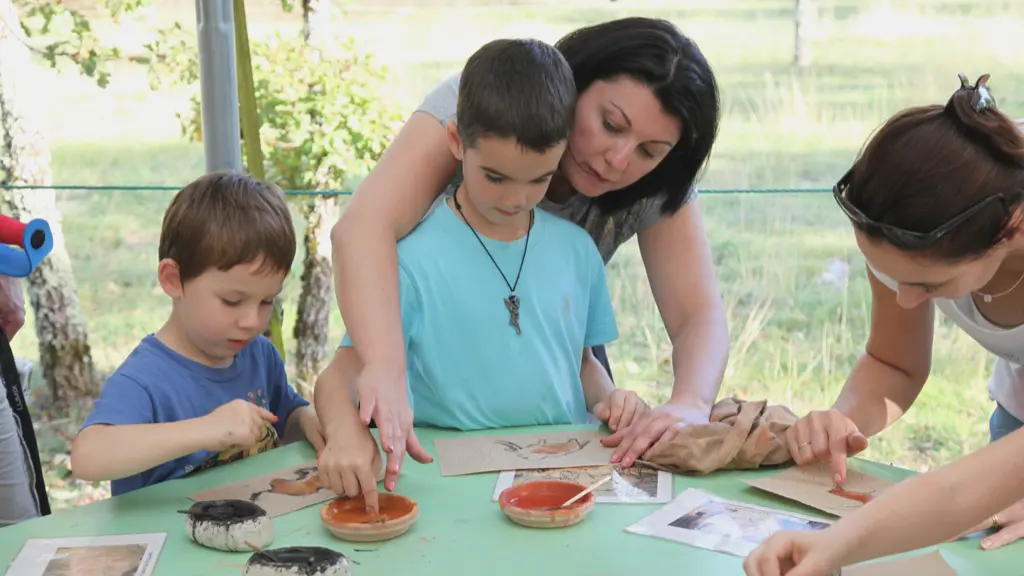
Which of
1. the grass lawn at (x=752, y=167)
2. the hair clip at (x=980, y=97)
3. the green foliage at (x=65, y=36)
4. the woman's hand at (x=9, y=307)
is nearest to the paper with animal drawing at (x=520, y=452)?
the hair clip at (x=980, y=97)

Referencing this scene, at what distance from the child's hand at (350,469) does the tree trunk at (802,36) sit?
4261 millimetres

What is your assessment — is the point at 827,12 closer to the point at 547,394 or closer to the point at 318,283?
the point at 318,283

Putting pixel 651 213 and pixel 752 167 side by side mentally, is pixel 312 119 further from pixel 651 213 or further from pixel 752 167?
pixel 651 213

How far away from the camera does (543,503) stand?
5.14 feet

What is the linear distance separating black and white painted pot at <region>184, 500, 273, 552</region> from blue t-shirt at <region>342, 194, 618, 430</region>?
1.58 ft

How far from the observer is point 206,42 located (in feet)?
8.36

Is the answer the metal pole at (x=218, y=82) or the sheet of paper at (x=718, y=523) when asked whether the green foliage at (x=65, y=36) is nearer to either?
the metal pole at (x=218, y=82)

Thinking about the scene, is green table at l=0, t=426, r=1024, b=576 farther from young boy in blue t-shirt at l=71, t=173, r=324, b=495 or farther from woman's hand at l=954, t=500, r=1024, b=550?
young boy in blue t-shirt at l=71, t=173, r=324, b=495

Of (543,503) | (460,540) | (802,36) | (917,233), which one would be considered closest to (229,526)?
(460,540)

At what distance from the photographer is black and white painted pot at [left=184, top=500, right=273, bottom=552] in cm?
140

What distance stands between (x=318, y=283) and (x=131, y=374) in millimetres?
2540

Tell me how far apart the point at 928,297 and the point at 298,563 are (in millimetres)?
938

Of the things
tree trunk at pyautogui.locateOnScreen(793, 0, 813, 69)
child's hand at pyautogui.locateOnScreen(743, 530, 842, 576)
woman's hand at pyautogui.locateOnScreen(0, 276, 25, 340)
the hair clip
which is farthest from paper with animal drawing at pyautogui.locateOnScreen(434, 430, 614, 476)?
tree trunk at pyautogui.locateOnScreen(793, 0, 813, 69)

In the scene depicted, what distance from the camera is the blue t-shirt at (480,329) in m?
1.92
